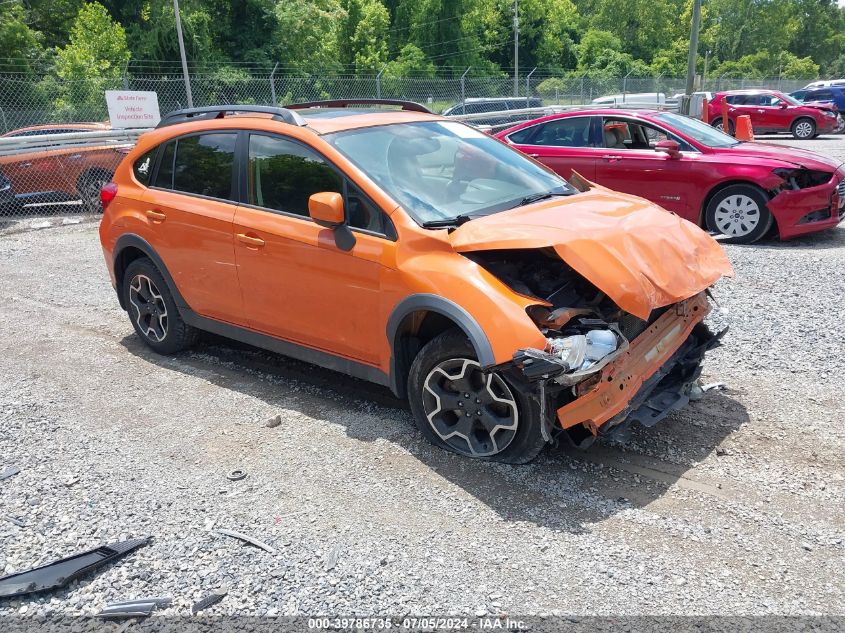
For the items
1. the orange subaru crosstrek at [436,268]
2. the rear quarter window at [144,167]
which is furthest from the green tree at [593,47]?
the orange subaru crosstrek at [436,268]

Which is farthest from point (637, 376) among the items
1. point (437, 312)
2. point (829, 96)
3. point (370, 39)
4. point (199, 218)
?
point (370, 39)

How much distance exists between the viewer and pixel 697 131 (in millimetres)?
9438

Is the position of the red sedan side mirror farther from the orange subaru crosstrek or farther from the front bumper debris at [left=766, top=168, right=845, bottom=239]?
the orange subaru crosstrek

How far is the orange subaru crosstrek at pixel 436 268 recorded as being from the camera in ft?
11.9

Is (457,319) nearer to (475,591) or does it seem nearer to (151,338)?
(475,591)

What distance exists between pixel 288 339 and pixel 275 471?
1.04 m

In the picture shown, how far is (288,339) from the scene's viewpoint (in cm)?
478

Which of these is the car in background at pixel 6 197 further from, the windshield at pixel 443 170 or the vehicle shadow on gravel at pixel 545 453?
the windshield at pixel 443 170

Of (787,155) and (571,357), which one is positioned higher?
(787,155)

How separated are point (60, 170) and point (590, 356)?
11899 mm

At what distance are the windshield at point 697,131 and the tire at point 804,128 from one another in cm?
1764

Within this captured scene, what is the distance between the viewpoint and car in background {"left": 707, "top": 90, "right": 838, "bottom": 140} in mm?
24297

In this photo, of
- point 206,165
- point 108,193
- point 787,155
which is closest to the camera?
point 206,165

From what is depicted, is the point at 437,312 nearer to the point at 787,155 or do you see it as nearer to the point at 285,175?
the point at 285,175
